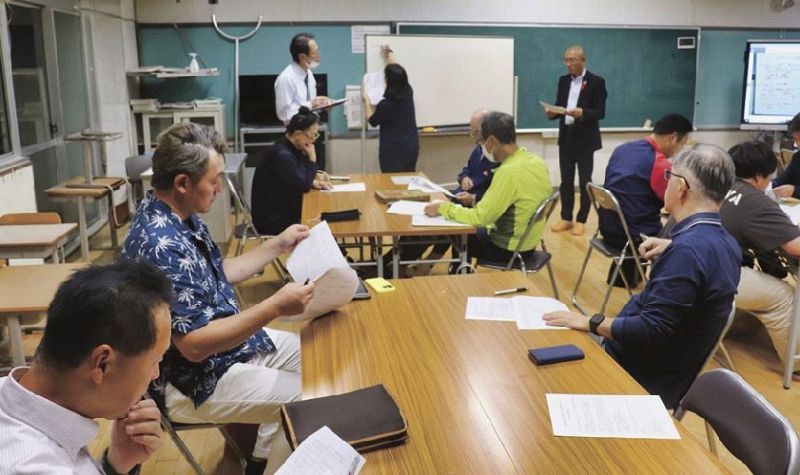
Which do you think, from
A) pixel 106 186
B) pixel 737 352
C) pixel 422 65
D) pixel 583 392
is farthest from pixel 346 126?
pixel 583 392

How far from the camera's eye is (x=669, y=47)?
760 cm

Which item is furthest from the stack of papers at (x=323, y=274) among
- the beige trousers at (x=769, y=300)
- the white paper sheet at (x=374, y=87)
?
the white paper sheet at (x=374, y=87)

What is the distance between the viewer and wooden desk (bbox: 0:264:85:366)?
2.61 meters

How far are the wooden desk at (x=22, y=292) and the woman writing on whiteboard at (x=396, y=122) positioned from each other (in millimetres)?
3142

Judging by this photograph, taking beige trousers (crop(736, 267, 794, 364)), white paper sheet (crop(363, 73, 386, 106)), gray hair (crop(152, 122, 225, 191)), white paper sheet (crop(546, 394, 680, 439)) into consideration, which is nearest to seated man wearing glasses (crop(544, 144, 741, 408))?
white paper sheet (crop(546, 394, 680, 439))

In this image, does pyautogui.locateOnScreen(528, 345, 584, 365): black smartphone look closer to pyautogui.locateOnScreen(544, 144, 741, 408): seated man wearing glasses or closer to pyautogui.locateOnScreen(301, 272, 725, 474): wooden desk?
pyautogui.locateOnScreen(301, 272, 725, 474): wooden desk

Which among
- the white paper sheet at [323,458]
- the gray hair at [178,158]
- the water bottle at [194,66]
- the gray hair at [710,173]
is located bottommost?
the white paper sheet at [323,458]

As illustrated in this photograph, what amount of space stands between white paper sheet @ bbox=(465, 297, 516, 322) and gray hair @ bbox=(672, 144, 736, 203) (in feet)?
2.31

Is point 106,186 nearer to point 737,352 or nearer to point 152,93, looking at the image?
point 152,93

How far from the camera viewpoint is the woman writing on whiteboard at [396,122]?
5.63m

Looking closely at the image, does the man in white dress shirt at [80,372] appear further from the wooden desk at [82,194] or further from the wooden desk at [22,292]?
the wooden desk at [82,194]

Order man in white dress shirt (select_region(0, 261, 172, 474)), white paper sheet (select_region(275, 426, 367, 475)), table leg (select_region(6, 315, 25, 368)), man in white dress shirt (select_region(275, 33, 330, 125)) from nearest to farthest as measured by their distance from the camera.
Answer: man in white dress shirt (select_region(0, 261, 172, 474)), white paper sheet (select_region(275, 426, 367, 475)), table leg (select_region(6, 315, 25, 368)), man in white dress shirt (select_region(275, 33, 330, 125))

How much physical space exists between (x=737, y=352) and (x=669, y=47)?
16.0 ft

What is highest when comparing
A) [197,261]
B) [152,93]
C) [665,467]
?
[152,93]
